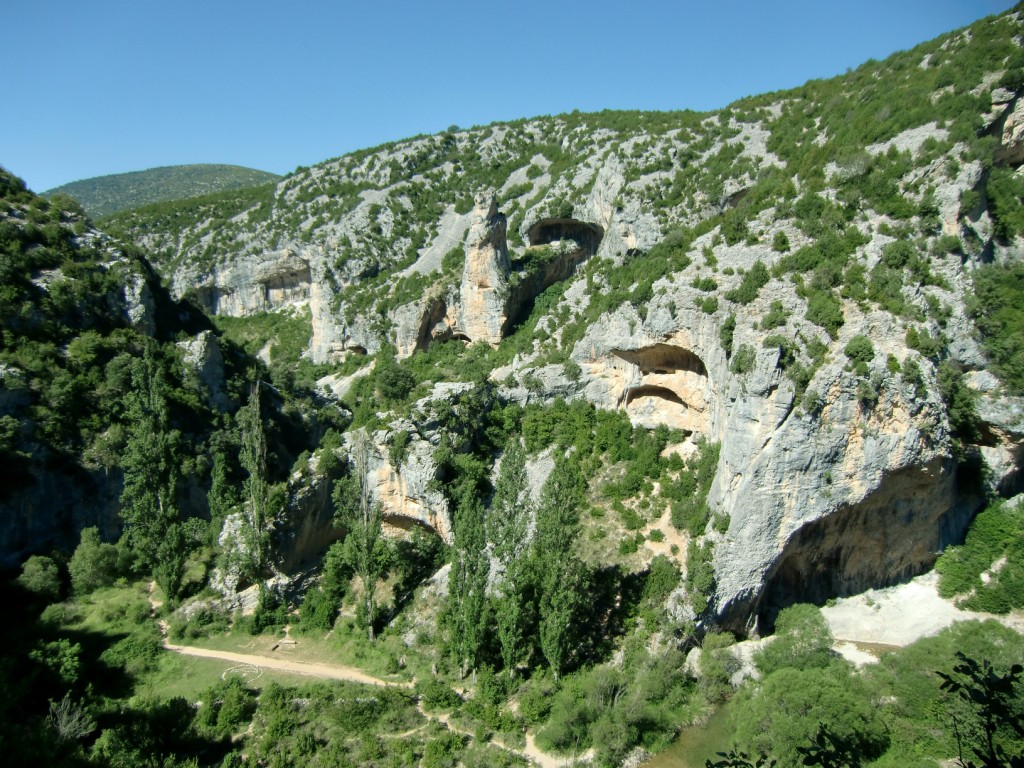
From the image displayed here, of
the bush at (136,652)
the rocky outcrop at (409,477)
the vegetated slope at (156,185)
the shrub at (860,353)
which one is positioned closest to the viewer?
the shrub at (860,353)

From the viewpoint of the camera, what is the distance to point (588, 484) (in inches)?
1296

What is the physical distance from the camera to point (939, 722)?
21.7 meters

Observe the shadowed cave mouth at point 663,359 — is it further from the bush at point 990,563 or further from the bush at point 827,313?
the bush at point 990,563

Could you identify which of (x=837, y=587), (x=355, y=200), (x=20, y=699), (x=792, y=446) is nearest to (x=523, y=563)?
(x=792, y=446)

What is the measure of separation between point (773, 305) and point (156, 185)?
113536 mm

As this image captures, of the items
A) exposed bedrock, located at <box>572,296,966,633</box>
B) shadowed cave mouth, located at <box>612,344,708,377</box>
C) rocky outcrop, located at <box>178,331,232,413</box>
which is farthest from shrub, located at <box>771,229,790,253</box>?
rocky outcrop, located at <box>178,331,232,413</box>

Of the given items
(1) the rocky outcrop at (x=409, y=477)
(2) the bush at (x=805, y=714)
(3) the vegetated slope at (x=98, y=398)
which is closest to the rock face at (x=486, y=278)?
(1) the rocky outcrop at (x=409, y=477)

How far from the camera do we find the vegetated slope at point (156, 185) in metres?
98.2

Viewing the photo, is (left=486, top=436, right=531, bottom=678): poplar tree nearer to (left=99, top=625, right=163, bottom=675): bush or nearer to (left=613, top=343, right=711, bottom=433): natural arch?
(left=613, top=343, right=711, bottom=433): natural arch

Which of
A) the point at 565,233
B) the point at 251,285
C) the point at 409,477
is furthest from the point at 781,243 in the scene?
the point at 251,285

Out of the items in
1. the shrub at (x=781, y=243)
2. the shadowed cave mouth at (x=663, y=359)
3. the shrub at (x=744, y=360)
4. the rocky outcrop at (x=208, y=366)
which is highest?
the shrub at (x=781, y=243)

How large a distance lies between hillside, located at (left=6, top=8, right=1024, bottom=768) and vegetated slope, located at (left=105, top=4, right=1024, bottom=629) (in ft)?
0.62

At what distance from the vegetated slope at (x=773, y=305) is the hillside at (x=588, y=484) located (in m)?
0.19

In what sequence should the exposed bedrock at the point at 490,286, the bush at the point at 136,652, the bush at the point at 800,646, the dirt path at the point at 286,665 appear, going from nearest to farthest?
the bush at the point at 800,646
the bush at the point at 136,652
the dirt path at the point at 286,665
the exposed bedrock at the point at 490,286
